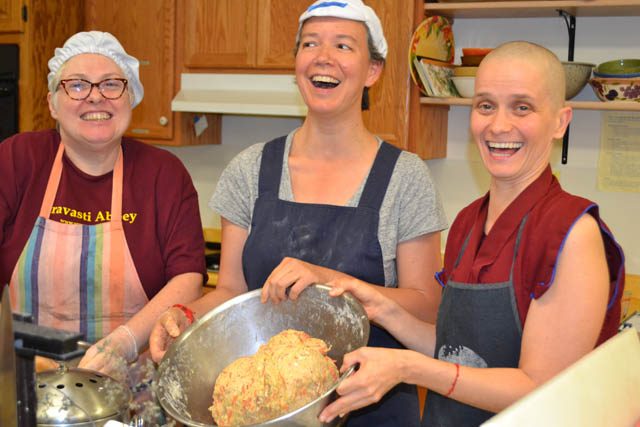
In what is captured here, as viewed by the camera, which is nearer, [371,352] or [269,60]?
[371,352]

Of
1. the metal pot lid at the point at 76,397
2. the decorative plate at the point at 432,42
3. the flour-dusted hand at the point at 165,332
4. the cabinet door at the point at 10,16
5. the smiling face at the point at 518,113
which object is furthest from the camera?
the cabinet door at the point at 10,16

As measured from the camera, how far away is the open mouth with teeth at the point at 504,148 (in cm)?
120

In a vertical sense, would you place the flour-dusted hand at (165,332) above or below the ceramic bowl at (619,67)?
below

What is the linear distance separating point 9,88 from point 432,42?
167 centimetres

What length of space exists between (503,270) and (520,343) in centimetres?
11

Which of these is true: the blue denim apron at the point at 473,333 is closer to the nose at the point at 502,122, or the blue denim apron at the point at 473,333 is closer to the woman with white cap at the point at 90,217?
the nose at the point at 502,122

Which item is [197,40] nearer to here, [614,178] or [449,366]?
[614,178]

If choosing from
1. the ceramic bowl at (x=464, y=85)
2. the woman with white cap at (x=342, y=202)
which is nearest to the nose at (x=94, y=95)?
the woman with white cap at (x=342, y=202)

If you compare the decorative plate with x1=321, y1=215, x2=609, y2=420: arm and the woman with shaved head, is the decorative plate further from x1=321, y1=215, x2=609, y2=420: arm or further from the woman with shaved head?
x1=321, y1=215, x2=609, y2=420: arm

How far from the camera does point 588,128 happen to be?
274 centimetres

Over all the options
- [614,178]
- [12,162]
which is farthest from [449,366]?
[614,178]

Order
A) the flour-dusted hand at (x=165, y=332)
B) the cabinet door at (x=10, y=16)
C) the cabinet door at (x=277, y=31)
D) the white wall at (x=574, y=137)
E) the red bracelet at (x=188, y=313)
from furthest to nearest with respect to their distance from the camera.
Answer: the cabinet door at (x=10, y=16)
the cabinet door at (x=277, y=31)
the white wall at (x=574, y=137)
the red bracelet at (x=188, y=313)
the flour-dusted hand at (x=165, y=332)

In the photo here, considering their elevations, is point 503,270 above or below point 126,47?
below

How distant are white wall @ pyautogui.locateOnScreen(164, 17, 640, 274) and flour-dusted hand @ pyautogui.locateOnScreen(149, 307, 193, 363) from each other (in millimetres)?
1772
